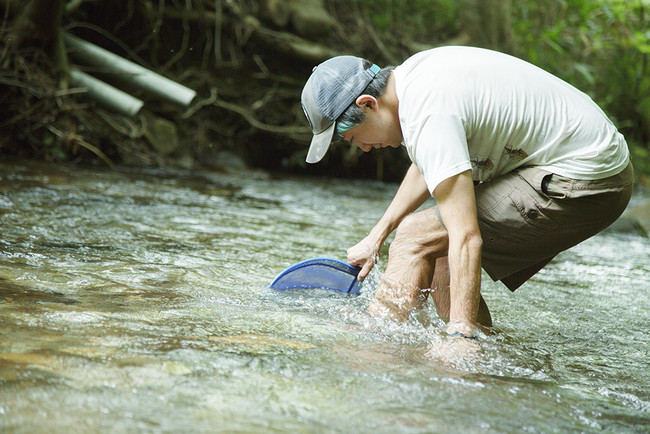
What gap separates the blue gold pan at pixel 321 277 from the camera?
2857mm

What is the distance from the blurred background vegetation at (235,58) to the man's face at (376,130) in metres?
5.55

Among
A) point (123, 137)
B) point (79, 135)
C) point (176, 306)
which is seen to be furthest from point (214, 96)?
point (176, 306)

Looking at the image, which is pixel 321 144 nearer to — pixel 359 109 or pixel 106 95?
pixel 359 109

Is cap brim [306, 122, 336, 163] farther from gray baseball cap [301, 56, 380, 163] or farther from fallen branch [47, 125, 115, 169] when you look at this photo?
fallen branch [47, 125, 115, 169]

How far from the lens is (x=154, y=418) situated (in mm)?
1464

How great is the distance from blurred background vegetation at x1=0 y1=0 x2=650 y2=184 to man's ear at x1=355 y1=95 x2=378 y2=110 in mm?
5639

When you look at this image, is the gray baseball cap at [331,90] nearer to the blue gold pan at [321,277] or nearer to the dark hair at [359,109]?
the dark hair at [359,109]

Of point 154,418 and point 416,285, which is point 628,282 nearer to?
point 416,285

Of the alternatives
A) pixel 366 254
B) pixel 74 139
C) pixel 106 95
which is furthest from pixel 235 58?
pixel 366 254

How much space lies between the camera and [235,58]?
991cm

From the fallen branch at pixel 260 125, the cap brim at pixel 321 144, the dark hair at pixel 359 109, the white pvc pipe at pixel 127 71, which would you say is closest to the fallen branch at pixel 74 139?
the white pvc pipe at pixel 127 71

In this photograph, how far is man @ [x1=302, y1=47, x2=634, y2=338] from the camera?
217 centimetres

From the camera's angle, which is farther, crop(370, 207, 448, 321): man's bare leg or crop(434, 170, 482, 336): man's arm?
crop(370, 207, 448, 321): man's bare leg

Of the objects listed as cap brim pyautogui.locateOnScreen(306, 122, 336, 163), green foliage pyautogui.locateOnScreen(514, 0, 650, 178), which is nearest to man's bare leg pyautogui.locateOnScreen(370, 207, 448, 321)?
cap brim pyautogui.locateOnScreen(306, 122, 336, 163)
